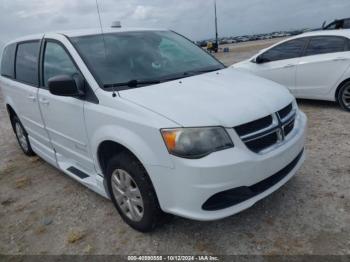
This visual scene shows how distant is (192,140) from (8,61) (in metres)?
4.03

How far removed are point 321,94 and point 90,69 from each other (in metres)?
4.81

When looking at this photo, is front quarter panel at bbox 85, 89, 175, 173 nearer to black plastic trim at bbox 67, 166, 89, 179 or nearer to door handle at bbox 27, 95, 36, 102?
black plastic trim at bbox 67, 166, 89, 179

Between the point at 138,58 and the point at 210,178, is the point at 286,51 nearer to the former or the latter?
the point at 138,58

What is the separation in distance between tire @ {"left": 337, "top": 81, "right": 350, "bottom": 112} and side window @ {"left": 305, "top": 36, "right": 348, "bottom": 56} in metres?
0.66

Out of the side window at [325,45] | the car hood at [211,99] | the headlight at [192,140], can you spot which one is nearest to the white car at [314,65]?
the side window at [325,45]

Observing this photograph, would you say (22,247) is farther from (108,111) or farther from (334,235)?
(334,235)

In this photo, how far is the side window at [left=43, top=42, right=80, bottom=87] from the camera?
3315 millimetres

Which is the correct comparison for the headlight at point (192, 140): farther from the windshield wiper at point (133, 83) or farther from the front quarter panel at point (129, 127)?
the windshield wiper at point (133, 83)

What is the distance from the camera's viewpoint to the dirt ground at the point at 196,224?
2.73 m

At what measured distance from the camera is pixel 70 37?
135 inches

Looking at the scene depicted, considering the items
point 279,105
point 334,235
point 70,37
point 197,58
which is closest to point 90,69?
Result: point 70,37

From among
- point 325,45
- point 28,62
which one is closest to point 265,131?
point 28,62

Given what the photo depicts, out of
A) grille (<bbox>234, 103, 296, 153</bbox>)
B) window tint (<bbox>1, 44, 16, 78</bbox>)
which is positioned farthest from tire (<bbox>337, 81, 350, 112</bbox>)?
window tint (<bbox>1, 44, 16, 78</bbox>)

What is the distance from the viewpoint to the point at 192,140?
7.82 ft
